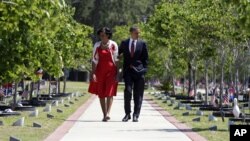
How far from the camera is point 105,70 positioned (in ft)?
53.5

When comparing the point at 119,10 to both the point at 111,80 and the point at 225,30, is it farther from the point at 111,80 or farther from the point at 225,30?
the point at 111,80

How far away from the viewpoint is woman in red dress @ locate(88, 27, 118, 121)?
1620 cm

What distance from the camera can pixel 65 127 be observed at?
48.4 ft

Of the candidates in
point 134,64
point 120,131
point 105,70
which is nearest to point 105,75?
point 105,70

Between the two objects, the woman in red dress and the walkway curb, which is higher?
the woman in red dress

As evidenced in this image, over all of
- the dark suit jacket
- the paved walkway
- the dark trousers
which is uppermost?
the dark suit jacket

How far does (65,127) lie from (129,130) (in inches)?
59.1

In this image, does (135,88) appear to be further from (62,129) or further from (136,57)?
(62,129)

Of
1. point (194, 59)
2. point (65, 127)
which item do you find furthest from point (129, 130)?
point (194, 59)

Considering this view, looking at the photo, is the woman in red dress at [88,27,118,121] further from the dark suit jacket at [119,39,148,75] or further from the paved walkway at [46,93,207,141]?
the paved walkway at [46,93,207,141]

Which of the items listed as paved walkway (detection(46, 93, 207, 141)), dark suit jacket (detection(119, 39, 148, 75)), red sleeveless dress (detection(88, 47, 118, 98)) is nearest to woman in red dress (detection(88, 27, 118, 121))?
red sleeveless dress (detection(88, 47, 118, 98))

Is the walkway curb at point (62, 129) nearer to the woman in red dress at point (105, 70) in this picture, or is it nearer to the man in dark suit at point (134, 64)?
the woman in red dress at point (105, 70)

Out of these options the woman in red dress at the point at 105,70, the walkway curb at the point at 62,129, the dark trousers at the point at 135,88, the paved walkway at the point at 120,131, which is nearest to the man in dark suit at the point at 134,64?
the dark trousers at the point at 135,88

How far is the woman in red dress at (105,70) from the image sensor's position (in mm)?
16203
